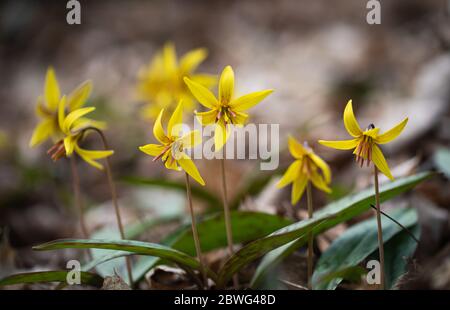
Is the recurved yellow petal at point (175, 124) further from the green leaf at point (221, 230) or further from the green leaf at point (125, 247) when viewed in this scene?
the green leaf at point (221, 230)

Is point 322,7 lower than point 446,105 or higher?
higher

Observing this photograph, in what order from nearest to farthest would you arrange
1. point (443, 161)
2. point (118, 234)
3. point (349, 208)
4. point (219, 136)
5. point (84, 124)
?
point (219, 136), point (349, 208), point (84, 124), point (443, 161), point (118, 234)

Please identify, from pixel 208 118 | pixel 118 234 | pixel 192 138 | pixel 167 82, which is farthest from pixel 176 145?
pixel 167 82

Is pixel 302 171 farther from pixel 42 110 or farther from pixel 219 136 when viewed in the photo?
pixel 42 110

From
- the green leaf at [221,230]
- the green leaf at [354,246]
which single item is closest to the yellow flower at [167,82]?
the green leaf at [221,230]

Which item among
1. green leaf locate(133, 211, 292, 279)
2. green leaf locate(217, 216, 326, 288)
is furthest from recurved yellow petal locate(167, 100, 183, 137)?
green leaf locate(133, 211, 292, 279)

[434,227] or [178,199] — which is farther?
[178,199]

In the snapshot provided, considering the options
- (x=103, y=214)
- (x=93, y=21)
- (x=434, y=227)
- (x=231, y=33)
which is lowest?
(x=434, y=227)

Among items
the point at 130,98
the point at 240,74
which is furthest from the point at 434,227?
the point at 130,98

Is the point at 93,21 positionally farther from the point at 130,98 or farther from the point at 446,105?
the point at 446,105
